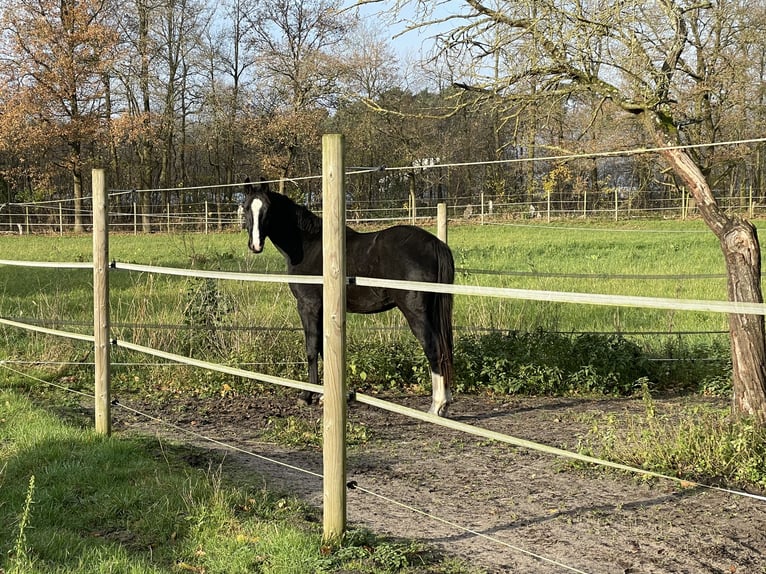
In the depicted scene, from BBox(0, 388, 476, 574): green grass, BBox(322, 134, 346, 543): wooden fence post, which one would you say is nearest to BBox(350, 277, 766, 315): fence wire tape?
BBox(322, 134, 346, 543): wooden fence post

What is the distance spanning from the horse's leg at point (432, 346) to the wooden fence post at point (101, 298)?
7.01ft

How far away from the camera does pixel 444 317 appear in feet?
17.3

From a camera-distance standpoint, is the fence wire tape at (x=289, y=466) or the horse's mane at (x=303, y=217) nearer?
the fence wire tape at (x=289, y=466)

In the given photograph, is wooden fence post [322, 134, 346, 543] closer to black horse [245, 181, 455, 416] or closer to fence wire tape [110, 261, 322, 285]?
fence wire tape [110, 261, 322, 285]

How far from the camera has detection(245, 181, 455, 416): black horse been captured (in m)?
5.30

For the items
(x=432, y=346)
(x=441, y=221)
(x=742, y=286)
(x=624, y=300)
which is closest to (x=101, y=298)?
(x=432, y=346)

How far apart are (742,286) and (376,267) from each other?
2.58 m

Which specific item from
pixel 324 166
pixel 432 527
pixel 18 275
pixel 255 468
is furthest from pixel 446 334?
pixel 18 275

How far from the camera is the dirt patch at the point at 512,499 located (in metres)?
2.92

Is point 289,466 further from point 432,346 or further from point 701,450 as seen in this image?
point 701,450

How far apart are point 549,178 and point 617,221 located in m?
7.71

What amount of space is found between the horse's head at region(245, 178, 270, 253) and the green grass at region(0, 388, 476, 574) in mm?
1862

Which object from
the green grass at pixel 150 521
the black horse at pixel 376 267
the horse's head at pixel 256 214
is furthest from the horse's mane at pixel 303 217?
the green grass at pixel 150 521

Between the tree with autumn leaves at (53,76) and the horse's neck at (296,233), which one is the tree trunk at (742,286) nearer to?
the horse's neck at (296,233)
